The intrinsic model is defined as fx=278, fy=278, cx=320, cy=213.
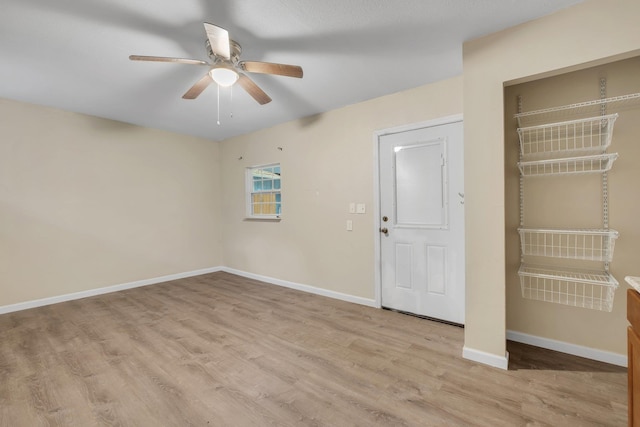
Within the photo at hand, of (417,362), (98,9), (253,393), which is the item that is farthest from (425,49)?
(253,393)

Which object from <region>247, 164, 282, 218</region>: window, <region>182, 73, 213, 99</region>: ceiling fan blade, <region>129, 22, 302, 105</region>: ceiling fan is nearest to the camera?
<region>129, 22, 302, 105</region>: ceiling fan

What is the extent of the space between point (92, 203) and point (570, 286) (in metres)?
5.51

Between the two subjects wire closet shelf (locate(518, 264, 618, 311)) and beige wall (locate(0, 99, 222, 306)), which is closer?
wire closet shelf (locate(518, 264, 618, 311))

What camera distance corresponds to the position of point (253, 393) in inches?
70.9

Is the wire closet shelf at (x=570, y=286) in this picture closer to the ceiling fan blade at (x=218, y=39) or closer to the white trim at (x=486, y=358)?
the white trim at (x=486, y=358)

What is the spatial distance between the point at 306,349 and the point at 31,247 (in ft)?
12.3

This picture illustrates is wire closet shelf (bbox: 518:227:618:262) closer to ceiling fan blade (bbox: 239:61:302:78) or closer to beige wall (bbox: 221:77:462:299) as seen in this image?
beige wall (bbox: 221:77:462:299)

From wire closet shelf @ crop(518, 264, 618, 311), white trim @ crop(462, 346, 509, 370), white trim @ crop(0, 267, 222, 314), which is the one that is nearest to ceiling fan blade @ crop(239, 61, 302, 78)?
wire closet shelf @ crop(518, 264, 618, 311)

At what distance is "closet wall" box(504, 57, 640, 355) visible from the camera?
1977 millimetres

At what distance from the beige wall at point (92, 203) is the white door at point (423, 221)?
3.53 m

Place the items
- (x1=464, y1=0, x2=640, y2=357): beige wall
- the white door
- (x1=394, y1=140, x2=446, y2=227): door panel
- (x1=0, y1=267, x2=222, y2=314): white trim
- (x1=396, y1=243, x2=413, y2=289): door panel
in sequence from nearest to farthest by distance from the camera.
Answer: (x1=464, y1=0, x2=640, y2=357): beige wall
the white door
(x1=394, y1=140, x2=446, y2=227): door panel
(x1=396, y1=243, x2=413, y2=289): door panel
(x1=0, y1=267, x2=222, y2=314): white trim


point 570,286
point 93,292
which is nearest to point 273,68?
point 570,286

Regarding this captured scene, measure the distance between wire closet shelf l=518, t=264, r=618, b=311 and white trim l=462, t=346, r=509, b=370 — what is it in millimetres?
590

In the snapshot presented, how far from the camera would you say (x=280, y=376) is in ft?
6.48
